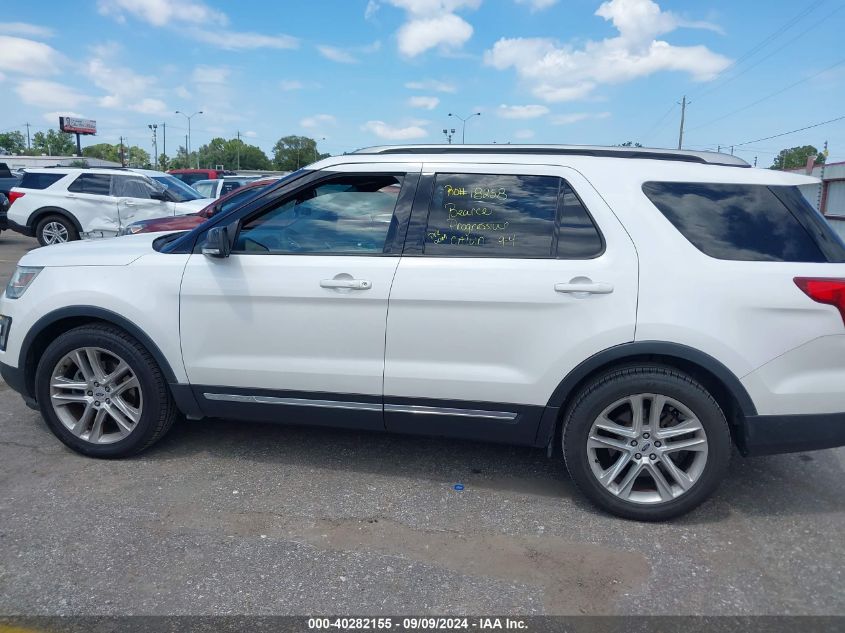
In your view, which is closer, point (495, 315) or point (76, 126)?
point (495, 315)

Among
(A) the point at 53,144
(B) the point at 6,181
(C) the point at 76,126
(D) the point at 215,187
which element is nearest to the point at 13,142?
(A) the point at 53,144

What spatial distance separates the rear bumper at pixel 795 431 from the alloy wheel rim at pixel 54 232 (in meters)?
13.2

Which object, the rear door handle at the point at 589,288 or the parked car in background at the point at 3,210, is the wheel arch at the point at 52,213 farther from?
the rear door handle at the point at 589,288

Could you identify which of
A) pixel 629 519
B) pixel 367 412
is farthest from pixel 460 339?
pixel 629 519

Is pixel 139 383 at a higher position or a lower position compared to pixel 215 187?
lower

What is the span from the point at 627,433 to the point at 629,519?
47 cm

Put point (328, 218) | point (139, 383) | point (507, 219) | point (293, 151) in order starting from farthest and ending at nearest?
point (293, 151)
point (139, 383)
point (328, 218)
point (507, 219)

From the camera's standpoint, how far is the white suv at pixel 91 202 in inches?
505

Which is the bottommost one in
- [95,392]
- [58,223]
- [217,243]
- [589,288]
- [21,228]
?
[95,392]

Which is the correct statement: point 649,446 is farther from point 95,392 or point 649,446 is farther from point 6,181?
point 6,181

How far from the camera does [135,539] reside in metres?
3.21

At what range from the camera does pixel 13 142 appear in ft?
419

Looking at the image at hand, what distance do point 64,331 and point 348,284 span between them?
6.16 ft

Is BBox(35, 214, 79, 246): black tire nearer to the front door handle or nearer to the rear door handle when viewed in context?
the front door handle
